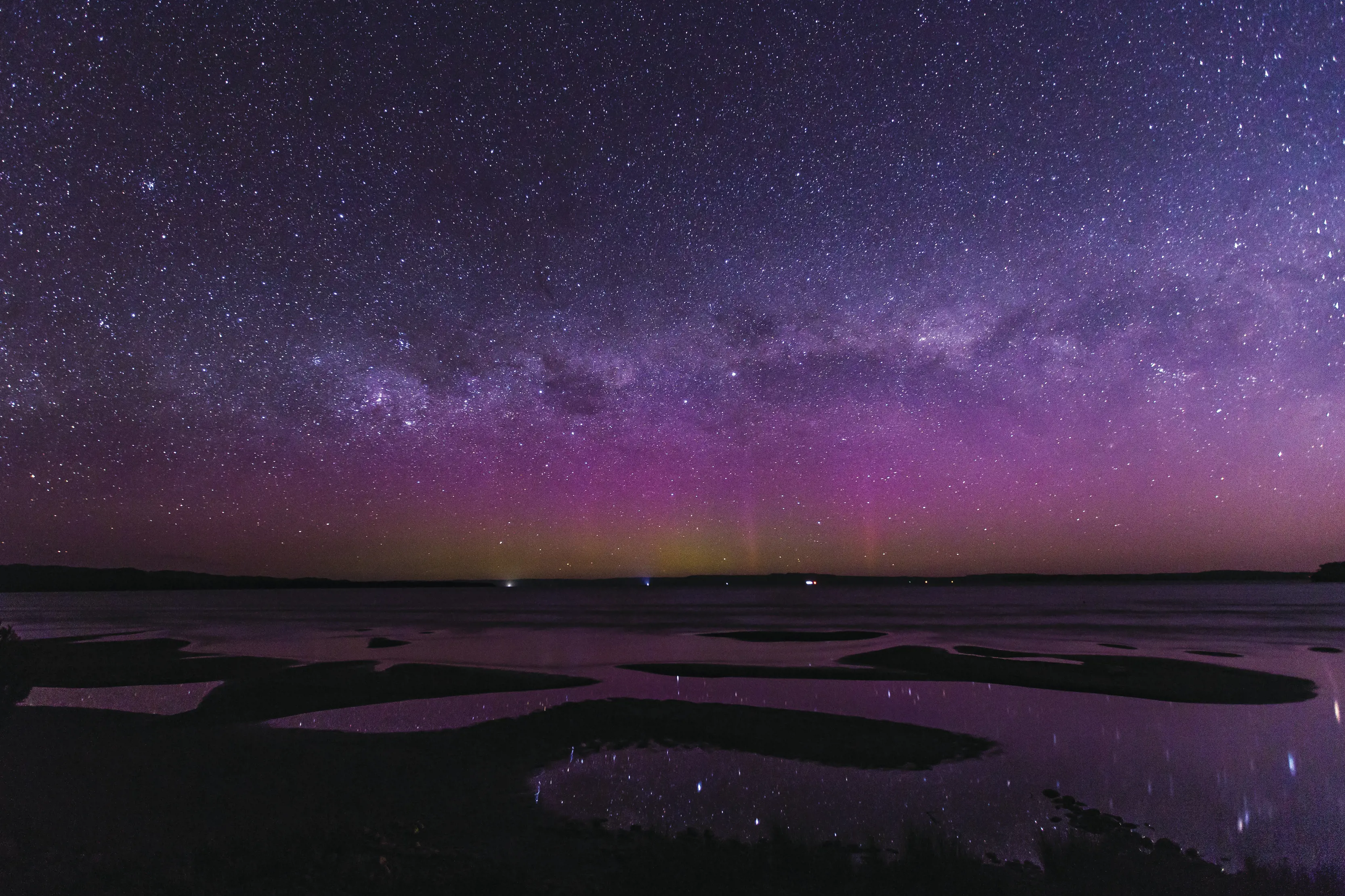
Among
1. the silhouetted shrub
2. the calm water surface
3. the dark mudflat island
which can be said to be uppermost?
the silhouetted shrub

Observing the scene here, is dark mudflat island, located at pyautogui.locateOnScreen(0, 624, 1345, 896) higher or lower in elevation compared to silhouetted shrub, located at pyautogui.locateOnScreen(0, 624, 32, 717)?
lower

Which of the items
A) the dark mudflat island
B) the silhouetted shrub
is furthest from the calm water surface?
the silhouetted shrub

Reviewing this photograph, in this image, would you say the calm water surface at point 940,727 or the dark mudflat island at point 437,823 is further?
the calm water surface at point 940,727


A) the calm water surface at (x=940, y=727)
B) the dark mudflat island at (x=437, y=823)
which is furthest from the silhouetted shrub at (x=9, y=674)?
the calm water surface at (x=940, y=727)

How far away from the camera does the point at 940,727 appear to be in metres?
18.7

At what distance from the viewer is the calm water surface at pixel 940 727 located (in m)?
11.7

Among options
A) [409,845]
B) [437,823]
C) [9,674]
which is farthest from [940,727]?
[9,674]

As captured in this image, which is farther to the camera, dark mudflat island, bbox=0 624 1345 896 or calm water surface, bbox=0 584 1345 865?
calm water surface, bbox=0 584 1345 865

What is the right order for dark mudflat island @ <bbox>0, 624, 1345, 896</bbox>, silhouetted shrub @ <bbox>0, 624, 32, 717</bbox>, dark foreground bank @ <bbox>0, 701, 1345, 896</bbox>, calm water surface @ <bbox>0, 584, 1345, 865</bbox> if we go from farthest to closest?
1. silhouetted shrub @ <bbox>0, 624, 32, 717</bbox>
2. calm water surface @ <bbox>0, 584, 1345, 865</bbox>
3. dark mudflat island @ <bbox>0, 624, 1345, 896</bbox>
4. dark foreground bank @ <bbox>0, 701, 1345, 896</bbox>

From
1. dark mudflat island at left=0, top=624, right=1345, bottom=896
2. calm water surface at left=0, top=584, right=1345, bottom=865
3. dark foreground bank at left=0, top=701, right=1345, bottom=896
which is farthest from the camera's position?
calm water surface at left=0, top=584, right=1345, bottom=865

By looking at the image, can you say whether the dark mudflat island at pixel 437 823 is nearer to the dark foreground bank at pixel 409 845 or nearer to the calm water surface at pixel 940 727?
the dark foreground bank at pixel 409 845

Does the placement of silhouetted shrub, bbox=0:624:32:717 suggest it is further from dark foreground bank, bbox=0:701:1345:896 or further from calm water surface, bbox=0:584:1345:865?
calm water surface, bbox=0:584:1345:865

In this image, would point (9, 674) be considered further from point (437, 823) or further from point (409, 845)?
point (409, 845)

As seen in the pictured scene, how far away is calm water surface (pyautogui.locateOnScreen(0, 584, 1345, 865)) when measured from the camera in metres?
11.7
